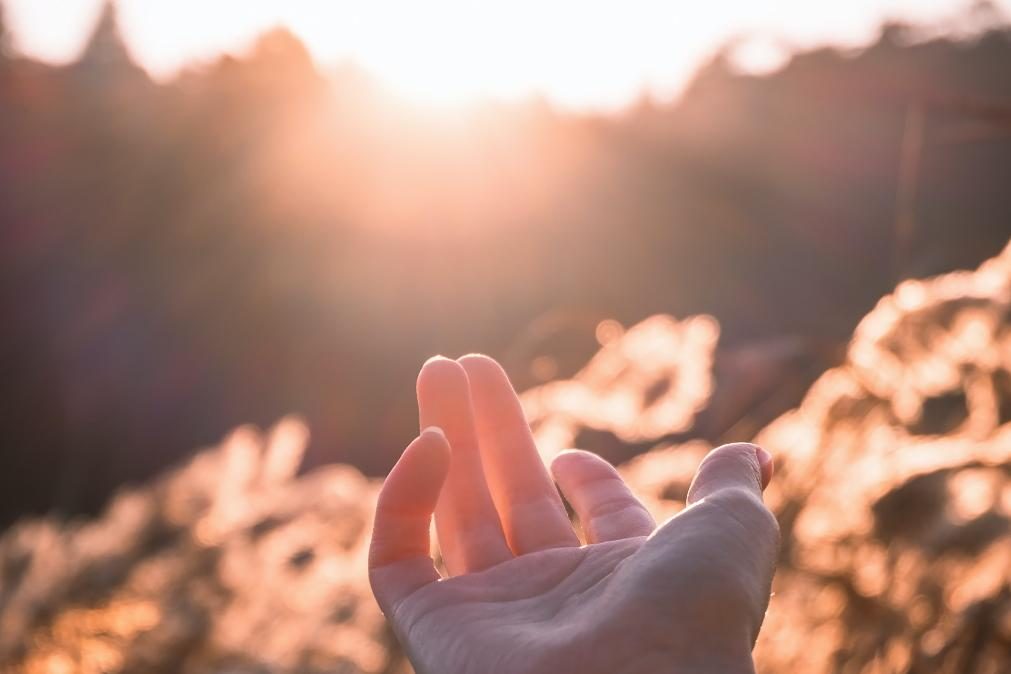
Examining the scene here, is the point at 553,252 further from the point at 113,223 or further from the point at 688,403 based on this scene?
the point at 688,403

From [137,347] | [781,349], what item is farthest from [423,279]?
[781,349]

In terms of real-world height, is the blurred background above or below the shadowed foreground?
above

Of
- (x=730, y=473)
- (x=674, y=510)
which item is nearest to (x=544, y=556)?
(x=730, y=473)

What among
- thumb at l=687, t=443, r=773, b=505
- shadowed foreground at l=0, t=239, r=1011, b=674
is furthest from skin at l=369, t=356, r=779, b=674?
shadowed foreground at l=0, t=239, r=1011, b=674

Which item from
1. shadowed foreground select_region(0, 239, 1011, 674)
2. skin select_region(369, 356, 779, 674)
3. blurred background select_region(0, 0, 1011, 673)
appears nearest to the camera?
skin select_region(369, 356, 779, 674)

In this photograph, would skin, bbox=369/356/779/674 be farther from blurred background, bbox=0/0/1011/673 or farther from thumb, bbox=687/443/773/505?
blurred background, bbox=0/0/1011/673

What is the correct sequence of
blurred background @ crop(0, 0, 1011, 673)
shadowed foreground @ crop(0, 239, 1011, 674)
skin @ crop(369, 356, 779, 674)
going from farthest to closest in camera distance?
1. blurred background @ crop(0, 0, 1011, 673)
2. shadowed foreground @ crop(0, 239, 1011, 674)
3. skin @ crop(369, 356, 779, 674)

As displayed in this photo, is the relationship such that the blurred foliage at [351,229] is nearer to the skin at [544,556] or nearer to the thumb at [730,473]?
the skin at [544,556]

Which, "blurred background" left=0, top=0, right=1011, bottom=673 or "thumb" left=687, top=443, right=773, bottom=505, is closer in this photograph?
"thumb" left=687, top=443, right=773, bottom=505
